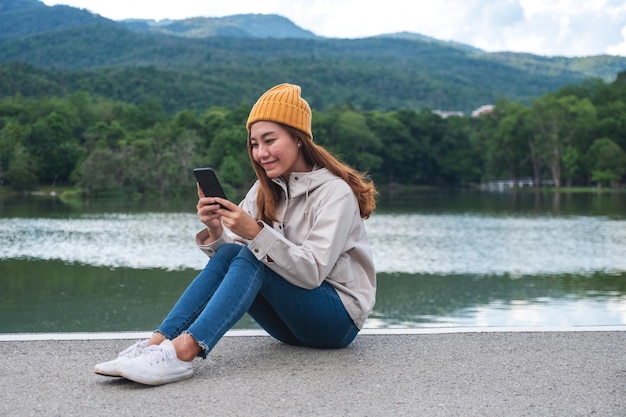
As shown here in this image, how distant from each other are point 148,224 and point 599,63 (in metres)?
168

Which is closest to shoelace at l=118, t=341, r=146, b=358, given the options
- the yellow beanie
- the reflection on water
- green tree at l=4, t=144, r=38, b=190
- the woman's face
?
the woman's face

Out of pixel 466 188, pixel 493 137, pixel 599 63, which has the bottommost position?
pixel 466 188

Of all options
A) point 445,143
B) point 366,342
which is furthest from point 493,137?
point 366,342

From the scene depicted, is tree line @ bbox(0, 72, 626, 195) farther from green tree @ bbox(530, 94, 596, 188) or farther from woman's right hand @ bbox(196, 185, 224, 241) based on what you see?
woman's right hand @ bbox(196, 185, 224, 241)

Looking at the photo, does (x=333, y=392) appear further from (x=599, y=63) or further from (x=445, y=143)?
(x=599, y=63)

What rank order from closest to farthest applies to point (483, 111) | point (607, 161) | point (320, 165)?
point (320, 165)
point (607, 161)
point (483, 111)

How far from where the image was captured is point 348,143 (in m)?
69.6

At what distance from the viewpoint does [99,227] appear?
26.9m

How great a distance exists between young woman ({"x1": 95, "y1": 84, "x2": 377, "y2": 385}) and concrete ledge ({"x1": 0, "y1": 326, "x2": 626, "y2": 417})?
113 mm

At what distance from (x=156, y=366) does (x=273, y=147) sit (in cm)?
93

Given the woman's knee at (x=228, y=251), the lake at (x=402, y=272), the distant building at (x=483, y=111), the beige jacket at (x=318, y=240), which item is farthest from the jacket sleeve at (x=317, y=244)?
the distant building at (x=483, y=111)

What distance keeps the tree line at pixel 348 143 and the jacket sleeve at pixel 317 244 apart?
4713cm

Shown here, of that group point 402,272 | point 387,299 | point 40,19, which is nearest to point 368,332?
point 387,299

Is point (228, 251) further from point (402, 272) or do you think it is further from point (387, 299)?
point (402, 272)
